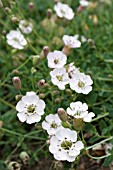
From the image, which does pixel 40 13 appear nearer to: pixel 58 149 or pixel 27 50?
pixel 27 50

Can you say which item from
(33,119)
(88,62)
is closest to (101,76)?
(88,62)

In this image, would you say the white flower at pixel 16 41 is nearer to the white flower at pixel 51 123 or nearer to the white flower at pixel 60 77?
the white flower at pixel 60 77

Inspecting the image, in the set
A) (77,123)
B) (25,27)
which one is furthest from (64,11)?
(77,123)

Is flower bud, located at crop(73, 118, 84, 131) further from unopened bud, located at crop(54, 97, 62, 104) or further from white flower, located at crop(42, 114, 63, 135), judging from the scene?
unopened bud, located at crop(54, 97, 62, 104)

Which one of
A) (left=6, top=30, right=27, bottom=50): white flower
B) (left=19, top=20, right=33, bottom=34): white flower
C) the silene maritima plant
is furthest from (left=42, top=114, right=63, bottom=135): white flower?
(left=19, top=20, right=33, bottom=34): white flower

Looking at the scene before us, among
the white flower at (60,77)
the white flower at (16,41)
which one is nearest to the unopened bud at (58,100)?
the white flower at (60,77)
